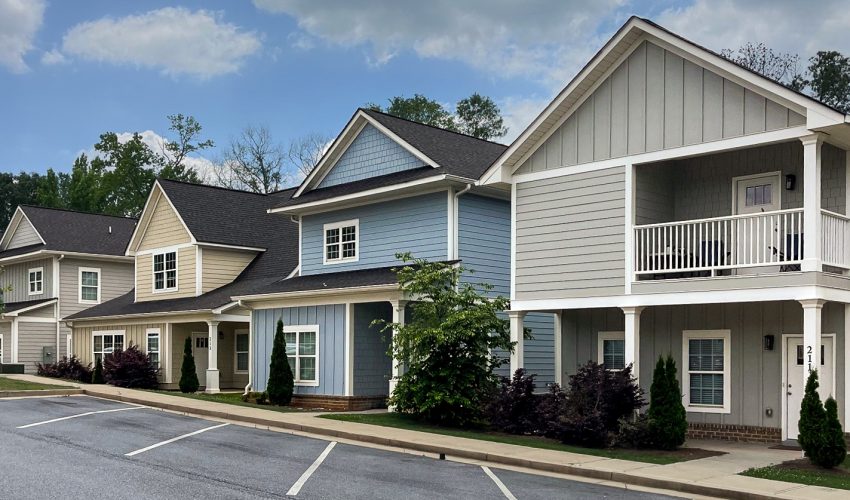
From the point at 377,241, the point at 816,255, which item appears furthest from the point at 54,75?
the point at 816,255

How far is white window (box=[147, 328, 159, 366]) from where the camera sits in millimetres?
33312

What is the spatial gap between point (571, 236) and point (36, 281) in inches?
1186

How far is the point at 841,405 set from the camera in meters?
17.1

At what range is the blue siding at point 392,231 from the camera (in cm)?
2462

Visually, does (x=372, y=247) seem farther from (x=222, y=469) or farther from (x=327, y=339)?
(x=222, y=469)

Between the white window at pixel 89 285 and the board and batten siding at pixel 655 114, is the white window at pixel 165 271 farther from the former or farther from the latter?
the board and batten siding at pixel 655 114

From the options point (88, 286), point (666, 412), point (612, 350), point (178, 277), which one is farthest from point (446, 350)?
point (88, 286)

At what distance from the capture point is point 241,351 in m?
34.1

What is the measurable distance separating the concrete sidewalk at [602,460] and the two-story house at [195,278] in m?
10.7

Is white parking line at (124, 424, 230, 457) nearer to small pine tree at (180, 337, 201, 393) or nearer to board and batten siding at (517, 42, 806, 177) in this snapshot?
board and batten siding at (517, 42, 806, 177)

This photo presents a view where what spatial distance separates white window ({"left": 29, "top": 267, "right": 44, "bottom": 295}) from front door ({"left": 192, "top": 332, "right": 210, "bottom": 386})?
11320 mm

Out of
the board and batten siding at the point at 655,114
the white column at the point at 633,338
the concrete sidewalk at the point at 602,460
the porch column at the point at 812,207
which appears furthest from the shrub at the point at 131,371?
the porch column at the point at 812,207

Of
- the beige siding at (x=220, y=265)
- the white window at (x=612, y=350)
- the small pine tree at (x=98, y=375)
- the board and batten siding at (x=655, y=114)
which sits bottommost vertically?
the small pine tree at (x=98, y=375)

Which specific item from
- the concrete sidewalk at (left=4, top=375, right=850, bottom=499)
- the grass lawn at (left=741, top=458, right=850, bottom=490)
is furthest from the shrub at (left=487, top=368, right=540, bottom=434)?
the grass lawn at (left=741, top=458, right=850, bottom=490)
